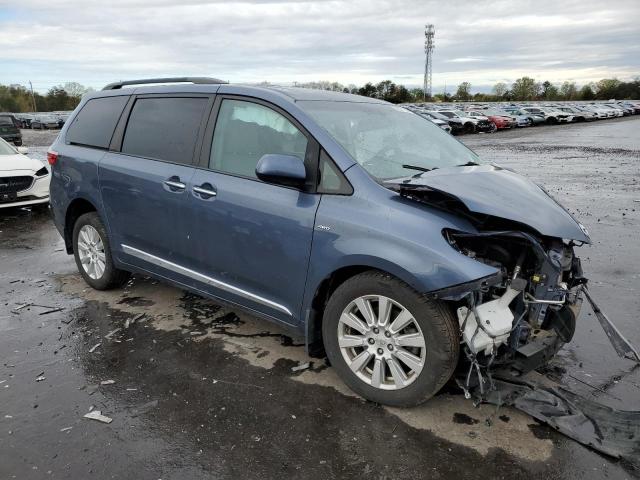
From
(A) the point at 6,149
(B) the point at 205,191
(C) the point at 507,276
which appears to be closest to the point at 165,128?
(B) the point at 205,191

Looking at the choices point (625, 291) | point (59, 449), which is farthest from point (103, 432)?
point (625, 291)

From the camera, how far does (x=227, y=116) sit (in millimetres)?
3922

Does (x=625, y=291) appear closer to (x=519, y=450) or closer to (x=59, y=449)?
(x=519, y=450)

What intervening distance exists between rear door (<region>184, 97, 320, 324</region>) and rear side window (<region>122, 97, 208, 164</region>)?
20 cm

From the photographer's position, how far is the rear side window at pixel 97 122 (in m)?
4.89

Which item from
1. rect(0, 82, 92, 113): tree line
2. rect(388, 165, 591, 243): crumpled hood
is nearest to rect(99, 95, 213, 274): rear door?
rect(388, 165, 591, 243): crumpled hood

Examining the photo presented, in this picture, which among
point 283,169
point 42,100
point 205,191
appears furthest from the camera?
point 42,100

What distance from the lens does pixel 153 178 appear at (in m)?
4.23

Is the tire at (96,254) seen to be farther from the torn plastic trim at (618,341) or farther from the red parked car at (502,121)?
the red parked car at (502,121)

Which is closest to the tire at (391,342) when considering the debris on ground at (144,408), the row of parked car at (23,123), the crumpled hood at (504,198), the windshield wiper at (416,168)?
the crumpled hood at (504,198)

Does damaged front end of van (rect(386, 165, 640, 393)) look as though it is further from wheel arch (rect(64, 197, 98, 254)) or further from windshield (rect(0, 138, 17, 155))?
windshield (rect(0, 138, 17, 155))

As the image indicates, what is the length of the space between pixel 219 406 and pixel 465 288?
1658 millimetres

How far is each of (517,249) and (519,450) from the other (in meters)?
1.11

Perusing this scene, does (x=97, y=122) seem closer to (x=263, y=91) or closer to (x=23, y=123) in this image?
(x=263, y=91)
